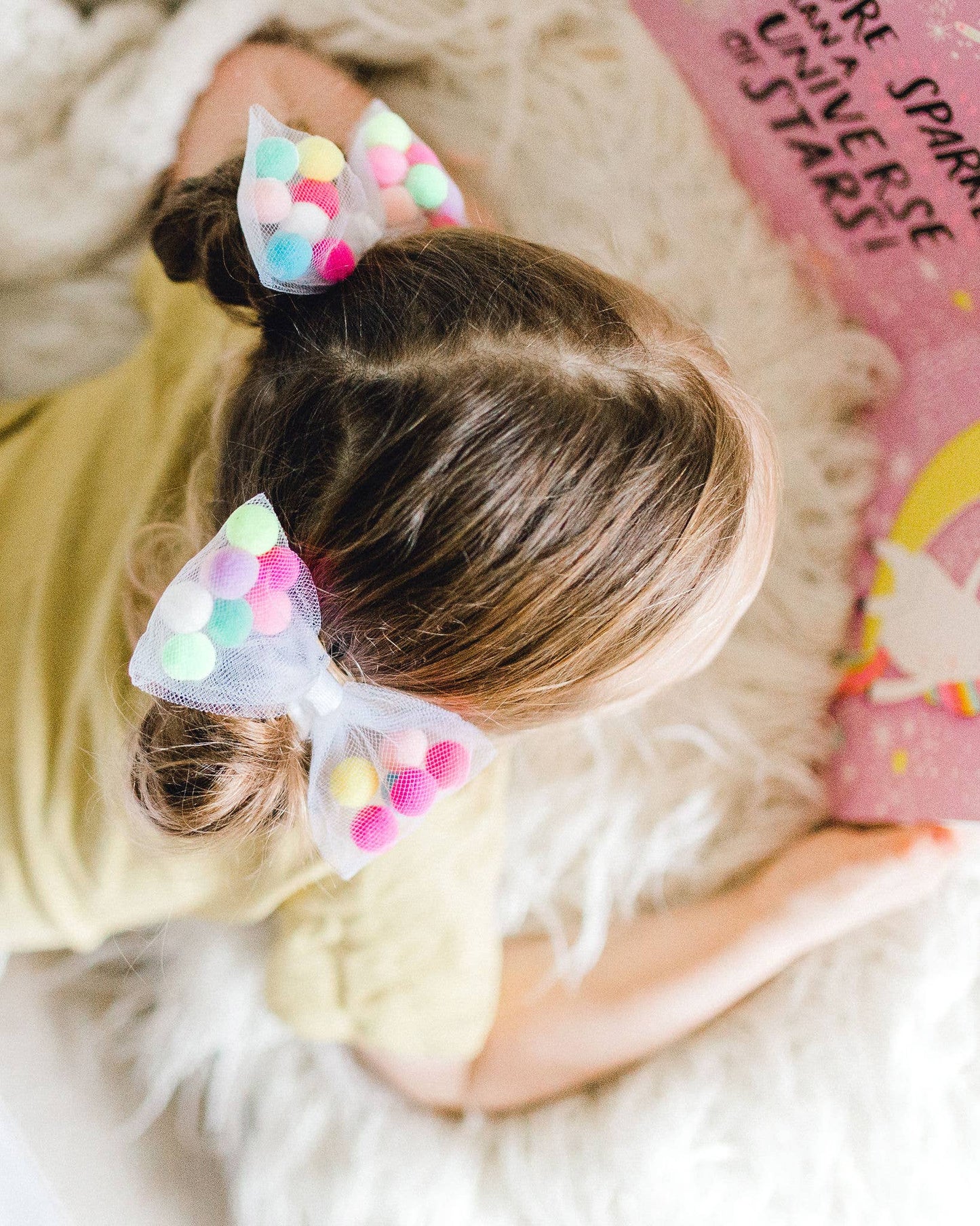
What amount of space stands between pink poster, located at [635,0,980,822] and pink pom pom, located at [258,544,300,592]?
452 mm

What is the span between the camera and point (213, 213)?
1.82 ft

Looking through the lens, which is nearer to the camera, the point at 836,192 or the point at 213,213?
the point at 213,213

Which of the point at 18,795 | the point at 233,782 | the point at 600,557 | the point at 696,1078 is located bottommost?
the point at 696,1078

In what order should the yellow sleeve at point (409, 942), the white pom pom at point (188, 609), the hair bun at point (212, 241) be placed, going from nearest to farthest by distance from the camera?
the white pom pom at point (188, 609) → the hair bun at point (212, 241) → the yellow sleeve at point (409, 942)

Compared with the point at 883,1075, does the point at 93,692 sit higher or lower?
higher

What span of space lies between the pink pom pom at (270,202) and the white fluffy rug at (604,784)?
35 centimetres

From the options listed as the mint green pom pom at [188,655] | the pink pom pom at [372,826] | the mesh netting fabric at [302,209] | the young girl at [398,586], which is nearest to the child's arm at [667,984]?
the young girl at [398,586]

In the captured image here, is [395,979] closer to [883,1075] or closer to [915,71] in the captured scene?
[883,1075]

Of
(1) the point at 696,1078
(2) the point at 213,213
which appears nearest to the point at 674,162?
(2) the point at 213,213

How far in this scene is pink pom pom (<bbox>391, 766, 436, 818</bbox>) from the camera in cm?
48

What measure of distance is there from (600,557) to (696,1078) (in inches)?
19.3

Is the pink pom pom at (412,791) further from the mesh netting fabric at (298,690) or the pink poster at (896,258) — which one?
the pink poster at (896,258)

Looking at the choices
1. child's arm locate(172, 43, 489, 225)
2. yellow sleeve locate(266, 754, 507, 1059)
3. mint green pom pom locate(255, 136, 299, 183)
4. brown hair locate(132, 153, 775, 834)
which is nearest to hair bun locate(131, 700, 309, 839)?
brown hair locate(132, 153, 775, 834)

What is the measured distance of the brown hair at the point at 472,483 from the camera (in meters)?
0.45
